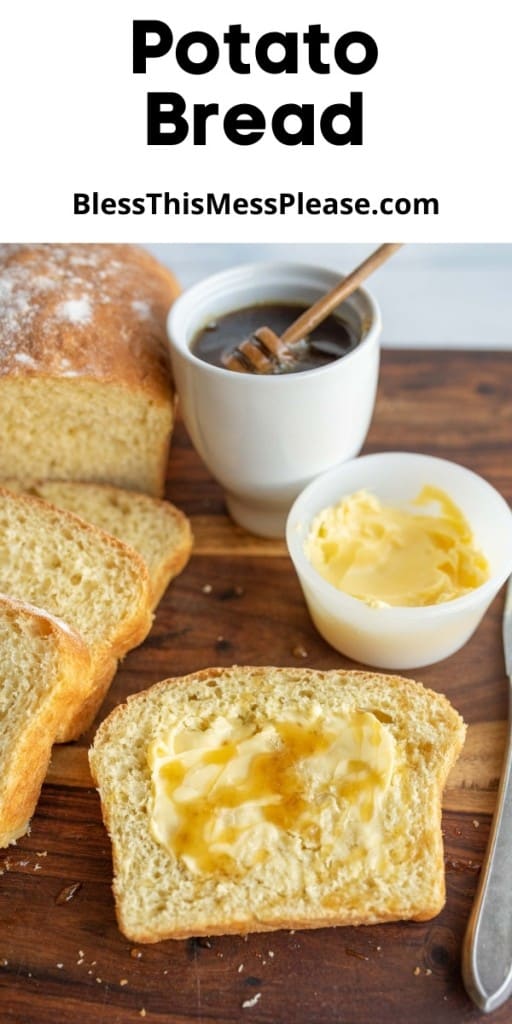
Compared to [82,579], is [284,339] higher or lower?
higher

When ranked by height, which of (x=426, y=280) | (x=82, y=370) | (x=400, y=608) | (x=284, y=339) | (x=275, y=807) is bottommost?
(x=426, y=280)

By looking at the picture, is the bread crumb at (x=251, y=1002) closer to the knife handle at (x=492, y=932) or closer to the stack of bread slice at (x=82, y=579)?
the knife handle at (x=492, y=932)

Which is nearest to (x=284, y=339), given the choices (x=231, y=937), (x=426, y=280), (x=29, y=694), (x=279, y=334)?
(x=279, y=334)

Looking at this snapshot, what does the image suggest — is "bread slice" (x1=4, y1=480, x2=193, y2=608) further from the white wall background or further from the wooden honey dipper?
the white wall background

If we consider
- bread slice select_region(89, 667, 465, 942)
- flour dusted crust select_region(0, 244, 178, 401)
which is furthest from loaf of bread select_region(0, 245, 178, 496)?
bread slice select_region(89, 667, 465, 942)

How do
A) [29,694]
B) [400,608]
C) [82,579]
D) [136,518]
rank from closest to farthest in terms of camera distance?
1. [29,694]
2. [400,608]
3. [82,579]
4. [136,518]

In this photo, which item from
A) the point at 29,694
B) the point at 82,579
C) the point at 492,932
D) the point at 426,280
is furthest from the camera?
the point at 426,280

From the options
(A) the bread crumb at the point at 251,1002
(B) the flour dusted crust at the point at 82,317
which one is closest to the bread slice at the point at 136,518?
(B) the flour dusted crust at the point at 82,317

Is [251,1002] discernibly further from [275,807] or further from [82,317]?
[82,317]
